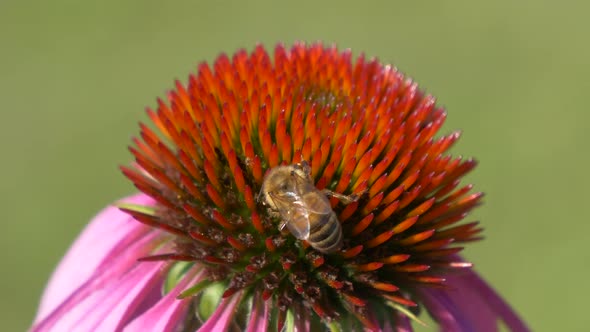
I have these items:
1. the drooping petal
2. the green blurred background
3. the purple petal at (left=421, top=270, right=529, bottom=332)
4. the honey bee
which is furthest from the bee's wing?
the green blurred background

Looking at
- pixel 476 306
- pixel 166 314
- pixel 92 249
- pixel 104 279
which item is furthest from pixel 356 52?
pixel 166 314

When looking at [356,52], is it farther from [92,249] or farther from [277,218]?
[277,218]

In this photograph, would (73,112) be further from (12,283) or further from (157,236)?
(157,236)

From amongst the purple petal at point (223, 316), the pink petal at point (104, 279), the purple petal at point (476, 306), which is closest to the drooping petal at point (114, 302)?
the pink petal at point (104, 279)

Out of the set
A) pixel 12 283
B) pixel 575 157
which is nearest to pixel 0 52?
pixel 12 283

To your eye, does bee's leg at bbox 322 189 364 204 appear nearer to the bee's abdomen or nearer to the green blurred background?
the bee's abdomen

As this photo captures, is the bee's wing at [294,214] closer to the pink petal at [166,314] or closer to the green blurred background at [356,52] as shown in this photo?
the pink petal at [166,314]
